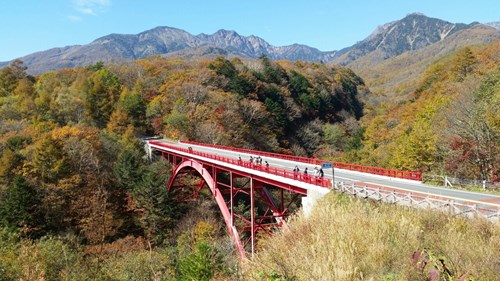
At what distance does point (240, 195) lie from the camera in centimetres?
4678

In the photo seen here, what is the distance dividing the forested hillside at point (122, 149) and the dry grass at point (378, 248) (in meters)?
4.35

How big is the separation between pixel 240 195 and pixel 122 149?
667 inches

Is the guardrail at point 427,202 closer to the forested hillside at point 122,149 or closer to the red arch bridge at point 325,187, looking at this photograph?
the red arch bridge at point 325,187

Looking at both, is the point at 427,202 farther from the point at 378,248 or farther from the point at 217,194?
the point at 217,194

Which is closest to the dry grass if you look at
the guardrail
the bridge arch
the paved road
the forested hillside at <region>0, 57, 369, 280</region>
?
the guardrail

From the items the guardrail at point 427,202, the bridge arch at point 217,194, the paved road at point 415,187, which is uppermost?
the guardrail at point 427,202

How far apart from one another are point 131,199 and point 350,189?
2992cm

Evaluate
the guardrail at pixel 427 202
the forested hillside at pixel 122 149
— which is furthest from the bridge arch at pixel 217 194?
the guardrail at pixel 427 202

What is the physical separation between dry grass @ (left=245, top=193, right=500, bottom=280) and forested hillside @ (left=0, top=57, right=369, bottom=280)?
435 cm

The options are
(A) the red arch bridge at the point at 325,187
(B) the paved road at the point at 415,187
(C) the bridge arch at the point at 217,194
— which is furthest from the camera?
(C) the bridge arch at the point at 217,194

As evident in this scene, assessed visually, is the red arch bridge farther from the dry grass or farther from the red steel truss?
the dry grass

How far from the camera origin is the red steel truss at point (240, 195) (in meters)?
22.0

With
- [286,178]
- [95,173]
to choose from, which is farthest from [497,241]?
[95,173]

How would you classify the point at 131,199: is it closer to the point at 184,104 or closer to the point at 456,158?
the point at 184,104
